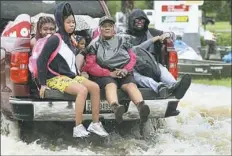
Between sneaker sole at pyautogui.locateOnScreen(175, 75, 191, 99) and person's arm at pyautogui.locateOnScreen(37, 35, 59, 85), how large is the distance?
4.66ft

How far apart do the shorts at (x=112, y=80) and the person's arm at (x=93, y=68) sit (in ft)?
0.19

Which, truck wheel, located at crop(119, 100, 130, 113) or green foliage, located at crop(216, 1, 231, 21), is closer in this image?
truck wheel, located at crop(119, 100, 130, 113)

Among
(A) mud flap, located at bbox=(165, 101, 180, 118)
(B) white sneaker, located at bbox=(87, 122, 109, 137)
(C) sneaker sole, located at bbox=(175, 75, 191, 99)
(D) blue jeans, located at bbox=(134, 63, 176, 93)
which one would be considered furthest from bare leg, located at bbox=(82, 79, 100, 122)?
(C) sneaker sole, located at bbox=(175, 75, 191, 99)

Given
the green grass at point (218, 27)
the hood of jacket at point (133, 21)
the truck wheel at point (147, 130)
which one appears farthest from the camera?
the green grass at point (218, 27)

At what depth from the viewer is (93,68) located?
20.1 feet

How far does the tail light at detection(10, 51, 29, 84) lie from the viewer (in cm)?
580

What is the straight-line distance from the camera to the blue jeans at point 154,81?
20.0 feet

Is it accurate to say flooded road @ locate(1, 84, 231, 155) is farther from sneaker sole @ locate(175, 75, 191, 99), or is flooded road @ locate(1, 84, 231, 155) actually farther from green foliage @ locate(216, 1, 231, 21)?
green foliage @ locate(216, 1, 231, 21)

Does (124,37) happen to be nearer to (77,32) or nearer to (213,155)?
(77,32)

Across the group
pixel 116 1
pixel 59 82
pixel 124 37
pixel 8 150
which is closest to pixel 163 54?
pixel 124 37

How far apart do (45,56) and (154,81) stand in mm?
1278

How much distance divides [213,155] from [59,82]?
1.80 metres

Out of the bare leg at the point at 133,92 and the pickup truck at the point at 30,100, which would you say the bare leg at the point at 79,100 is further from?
the bare leg at the point at 133,92

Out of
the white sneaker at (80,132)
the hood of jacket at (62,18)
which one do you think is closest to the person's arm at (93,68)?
the hood of jacket at (62,18)
